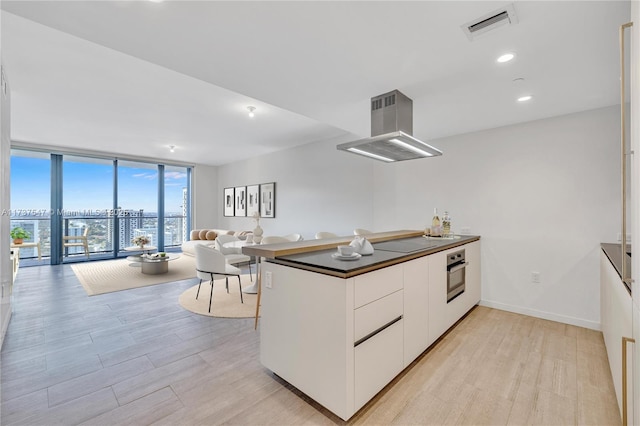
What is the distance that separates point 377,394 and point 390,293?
0.69 m

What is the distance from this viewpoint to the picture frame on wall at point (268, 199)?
21.9 feet

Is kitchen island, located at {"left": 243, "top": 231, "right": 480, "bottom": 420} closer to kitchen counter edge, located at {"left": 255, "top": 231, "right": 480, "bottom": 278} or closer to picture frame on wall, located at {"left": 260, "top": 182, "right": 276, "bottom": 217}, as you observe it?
kitchen counter edge, located at {"left": 255, "top": 231, "right": 480, "bottom": 278}

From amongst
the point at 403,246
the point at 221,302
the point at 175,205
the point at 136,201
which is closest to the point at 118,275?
the point at 221,302

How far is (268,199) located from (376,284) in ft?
17.7

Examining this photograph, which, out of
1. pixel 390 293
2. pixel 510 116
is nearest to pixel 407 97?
pixel 510 116

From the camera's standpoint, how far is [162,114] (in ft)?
13.7

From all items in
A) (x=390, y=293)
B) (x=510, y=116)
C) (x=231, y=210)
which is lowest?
(x=390, y=293)

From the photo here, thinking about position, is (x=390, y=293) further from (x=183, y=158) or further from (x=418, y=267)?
(x=183, y=158)

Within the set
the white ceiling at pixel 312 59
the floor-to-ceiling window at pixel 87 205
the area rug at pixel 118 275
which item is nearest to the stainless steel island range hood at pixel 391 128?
the white ceiling at pixel 312 59

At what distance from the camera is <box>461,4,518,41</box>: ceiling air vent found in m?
1.58

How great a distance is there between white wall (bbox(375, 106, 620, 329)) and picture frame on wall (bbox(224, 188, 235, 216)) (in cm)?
582

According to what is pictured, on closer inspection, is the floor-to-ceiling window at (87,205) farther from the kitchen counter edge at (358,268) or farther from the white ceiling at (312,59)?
the kitchen counter edge at (358,268)

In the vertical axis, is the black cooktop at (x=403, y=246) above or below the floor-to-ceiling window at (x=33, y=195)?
below

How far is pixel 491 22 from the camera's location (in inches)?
65.4
